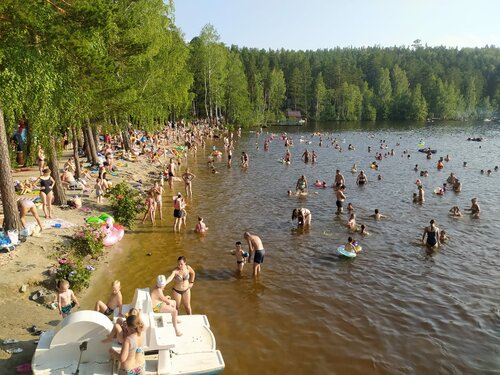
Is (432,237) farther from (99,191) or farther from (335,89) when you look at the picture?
(335,89)

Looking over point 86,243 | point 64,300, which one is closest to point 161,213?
point 86,243

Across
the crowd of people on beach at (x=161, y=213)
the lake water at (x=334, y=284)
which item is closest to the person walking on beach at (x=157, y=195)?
the crowd of people on beach at (x=161, y=213)

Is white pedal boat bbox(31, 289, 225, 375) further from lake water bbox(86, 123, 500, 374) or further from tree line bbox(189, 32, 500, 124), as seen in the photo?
Answer: tree line bbox(189, 32, 500, 124)

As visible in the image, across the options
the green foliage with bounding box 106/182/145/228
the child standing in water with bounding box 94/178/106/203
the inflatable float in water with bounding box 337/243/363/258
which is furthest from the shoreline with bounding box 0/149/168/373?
the inflatable float in water with bounding box 337/243/363/258

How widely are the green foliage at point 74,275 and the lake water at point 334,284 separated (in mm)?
368

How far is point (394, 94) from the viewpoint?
352ft

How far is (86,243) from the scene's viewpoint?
42.7ft

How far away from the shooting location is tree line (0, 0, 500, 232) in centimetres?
1070

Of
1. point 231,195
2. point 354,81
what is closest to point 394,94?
point 354,81

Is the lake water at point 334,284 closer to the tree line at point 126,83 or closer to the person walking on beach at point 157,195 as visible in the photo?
the person walking on beach at point 157,195

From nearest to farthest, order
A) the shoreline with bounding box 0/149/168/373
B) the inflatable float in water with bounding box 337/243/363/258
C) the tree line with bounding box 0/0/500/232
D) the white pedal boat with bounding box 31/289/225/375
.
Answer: the white pedal boat with bounding box 31/289/225/375
the shoreline with bounding box 0/149/168/373
the tree line with bounding box 0/0/500/232
the inflatable float in water with bounding box 337/243/363/258

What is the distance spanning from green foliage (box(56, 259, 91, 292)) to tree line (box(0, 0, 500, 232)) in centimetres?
236

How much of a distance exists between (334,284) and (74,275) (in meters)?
8.00

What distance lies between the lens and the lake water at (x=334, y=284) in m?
9.26
